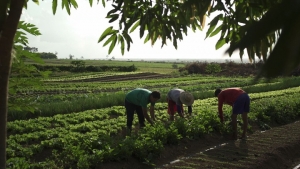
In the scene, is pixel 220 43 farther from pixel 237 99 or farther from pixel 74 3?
pixel 237 99

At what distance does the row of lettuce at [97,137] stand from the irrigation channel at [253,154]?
26.0 inches

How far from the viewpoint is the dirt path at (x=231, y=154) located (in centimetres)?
666

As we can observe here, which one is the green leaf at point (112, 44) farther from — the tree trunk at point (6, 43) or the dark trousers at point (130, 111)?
the dark trousers at point (130, 111)

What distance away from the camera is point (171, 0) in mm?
2904

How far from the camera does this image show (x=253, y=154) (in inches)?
292

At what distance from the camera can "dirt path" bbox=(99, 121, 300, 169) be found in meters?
6.66

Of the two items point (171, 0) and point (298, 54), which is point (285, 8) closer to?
→ point (298, 54)

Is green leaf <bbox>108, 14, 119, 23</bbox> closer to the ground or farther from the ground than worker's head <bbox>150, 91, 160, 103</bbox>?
farther from the ground

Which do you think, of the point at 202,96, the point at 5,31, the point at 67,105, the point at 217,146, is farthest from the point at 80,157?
the point at 202,96

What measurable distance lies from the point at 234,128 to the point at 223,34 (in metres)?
6.75

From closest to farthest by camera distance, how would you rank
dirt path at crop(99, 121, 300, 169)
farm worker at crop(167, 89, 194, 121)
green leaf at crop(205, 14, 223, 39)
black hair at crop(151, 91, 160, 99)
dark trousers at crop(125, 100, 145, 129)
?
1. green leaf at crop(205, 14, 223, 39)
2. dirt path at crop(99, 121, 300, 169)
3. black hair at crop(151, 91, 160, 99)
4. dark trousers at crop(125, 100, 145, 129)
5. farm worker at crop(167, 89, 194, 121)

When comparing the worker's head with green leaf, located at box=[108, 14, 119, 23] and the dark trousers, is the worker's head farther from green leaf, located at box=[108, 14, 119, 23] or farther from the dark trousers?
green leaf, located at box=[108, 14, 119, 23]

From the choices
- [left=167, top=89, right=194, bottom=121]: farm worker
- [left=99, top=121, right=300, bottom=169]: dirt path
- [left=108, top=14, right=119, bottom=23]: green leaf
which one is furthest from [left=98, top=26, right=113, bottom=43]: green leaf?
[left=167, top=89, right=194, bottom=121]: farm worker

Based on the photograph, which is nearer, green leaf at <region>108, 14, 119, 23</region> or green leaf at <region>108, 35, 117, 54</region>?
green leaf at <region>108, 14, 119, 23</region>
